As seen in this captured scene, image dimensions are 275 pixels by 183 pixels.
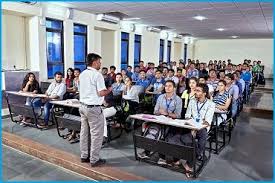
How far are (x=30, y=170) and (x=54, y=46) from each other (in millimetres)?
4090

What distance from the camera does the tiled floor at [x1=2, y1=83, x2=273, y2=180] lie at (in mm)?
2773

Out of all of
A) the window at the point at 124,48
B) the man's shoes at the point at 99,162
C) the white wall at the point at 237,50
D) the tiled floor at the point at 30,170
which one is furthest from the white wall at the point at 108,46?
the white wall at the point at 237,50

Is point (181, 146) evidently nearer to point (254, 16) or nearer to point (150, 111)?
point (150, 111)

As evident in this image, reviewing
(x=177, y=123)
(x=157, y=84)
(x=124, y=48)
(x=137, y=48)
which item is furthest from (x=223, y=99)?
(x=137, y=48)

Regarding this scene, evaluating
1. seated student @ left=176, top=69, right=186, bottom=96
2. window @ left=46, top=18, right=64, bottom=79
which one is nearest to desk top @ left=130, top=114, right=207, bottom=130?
seated student @ left=176, top=69, right=186, bottom=96

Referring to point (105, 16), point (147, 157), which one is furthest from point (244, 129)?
point (105, 16)

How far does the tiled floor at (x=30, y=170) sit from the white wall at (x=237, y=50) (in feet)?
46.2

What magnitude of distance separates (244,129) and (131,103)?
7.08ft

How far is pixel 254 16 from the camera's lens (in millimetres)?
6914

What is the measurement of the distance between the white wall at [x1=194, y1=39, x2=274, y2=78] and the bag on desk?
13.3 meters

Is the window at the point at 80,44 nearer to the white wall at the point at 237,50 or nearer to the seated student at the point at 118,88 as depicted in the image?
the seated student at the point at 118,88

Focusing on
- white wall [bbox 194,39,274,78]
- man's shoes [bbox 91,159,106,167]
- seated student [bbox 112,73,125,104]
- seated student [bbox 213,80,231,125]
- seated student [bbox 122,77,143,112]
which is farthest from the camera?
white wall [bbox 194,39,274,78]

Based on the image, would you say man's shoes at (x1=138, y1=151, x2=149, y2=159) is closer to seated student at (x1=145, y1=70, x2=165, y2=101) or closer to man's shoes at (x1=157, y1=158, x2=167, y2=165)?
man's shoes at (x1=157, y1=158, x2=167, y2=165)

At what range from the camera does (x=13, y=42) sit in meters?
5.69
